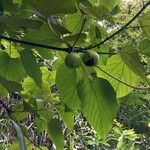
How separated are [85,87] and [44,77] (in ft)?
1.07

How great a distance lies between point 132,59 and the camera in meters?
0.63

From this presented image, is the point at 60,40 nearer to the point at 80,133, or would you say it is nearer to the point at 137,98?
the point at 137,98

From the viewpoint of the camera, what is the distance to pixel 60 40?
2.02 ft

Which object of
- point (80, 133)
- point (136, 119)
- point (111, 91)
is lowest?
point (111, 91)

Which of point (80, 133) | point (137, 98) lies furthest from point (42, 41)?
point (80, 133)

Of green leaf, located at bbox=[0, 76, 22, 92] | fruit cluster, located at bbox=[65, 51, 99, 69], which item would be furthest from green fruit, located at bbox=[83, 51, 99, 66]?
green leaf, located at bbox=[0, 76, 22, 92]

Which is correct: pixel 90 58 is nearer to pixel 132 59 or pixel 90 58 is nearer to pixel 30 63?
pixel 132 59

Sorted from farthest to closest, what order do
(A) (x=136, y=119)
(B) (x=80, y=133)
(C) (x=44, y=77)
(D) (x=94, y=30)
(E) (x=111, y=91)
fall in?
(A) (x=136, y=119) → (B) (x=80, y=133) → (C) (x=44, y=77) → (D) (x=94, y=30) → (E) (x=111, y=91)

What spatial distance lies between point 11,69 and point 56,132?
0.53 feet

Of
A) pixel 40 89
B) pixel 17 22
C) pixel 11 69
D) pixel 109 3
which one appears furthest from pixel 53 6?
pixel 40 89

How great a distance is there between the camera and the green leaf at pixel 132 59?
0.63 m

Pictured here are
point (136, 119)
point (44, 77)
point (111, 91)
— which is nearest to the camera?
point (111, 91)

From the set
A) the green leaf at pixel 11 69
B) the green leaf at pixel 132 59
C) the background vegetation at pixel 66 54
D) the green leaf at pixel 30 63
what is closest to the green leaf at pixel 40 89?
the background vegetation at pixel 66 54

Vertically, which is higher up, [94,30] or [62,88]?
[94,30]
